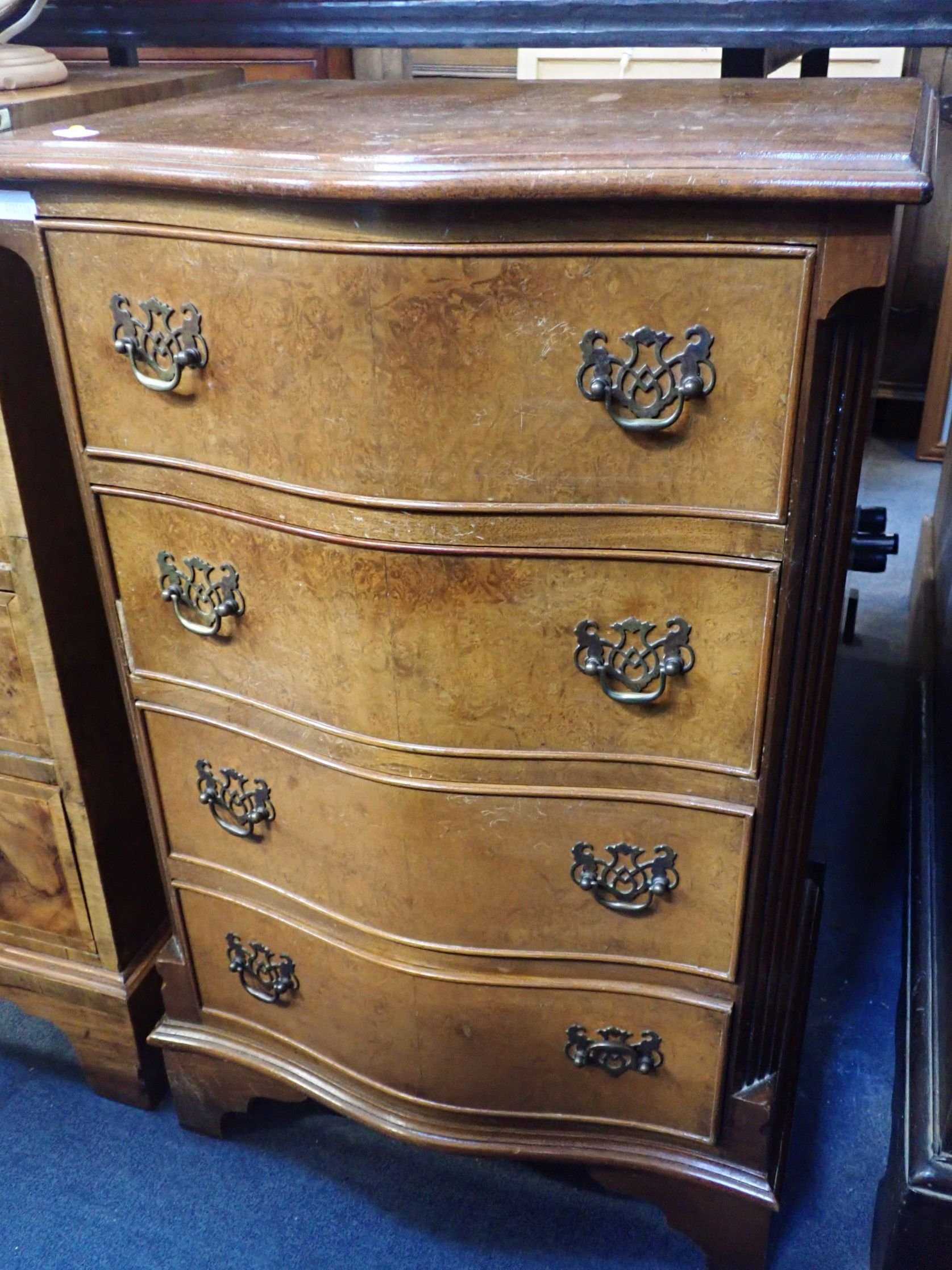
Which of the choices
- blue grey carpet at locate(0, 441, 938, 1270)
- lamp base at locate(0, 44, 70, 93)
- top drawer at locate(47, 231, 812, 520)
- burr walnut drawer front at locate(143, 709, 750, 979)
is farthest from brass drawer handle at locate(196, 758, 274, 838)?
lamp base at locate(0, 44, 70, 93)

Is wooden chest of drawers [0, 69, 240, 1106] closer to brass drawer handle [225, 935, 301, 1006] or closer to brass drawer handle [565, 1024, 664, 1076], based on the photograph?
brass drawer handle [225, 935, 301, 1006]

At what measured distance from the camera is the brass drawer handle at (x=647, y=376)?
Answer: 90 centimetres

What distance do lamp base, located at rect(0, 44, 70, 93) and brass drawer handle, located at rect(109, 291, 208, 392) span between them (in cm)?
44

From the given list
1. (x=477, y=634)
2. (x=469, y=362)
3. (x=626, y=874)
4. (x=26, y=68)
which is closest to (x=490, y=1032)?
(x=626, y=874)

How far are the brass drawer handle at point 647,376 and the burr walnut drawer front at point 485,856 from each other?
0.38 meters

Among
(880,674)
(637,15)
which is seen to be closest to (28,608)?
(637,15)

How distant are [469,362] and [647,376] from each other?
14cm

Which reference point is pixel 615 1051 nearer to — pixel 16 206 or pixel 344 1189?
pixel 344 1189

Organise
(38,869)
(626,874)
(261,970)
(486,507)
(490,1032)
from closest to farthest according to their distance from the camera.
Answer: (486,507) < (626,874) < (490,1032) < (261,970) < (38,869)

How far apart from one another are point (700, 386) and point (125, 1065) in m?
1.20

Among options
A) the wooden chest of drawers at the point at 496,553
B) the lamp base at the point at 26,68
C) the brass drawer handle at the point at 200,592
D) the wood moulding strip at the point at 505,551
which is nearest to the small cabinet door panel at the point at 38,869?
the wooden chest of drawers at the point at 496,553

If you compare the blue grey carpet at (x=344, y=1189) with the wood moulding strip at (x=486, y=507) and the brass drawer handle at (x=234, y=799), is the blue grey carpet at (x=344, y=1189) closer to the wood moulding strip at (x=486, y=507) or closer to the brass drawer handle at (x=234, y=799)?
the brass drawer handle at (x=234, y=799)

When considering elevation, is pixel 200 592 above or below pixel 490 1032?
above

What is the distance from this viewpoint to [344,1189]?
1.46m
